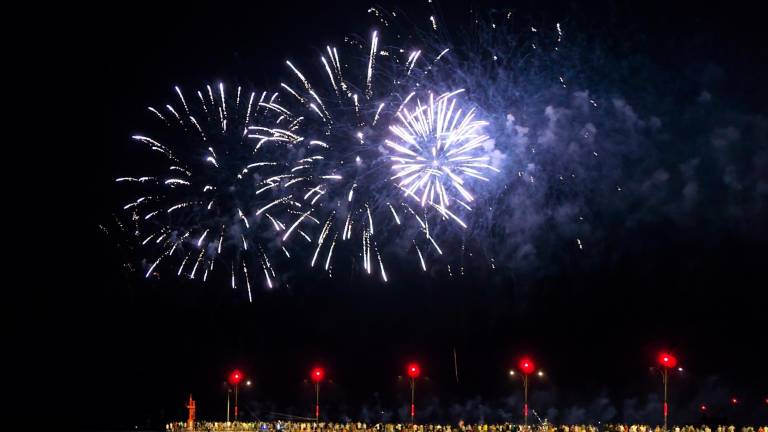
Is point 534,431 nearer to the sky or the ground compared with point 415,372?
nearer to the ground

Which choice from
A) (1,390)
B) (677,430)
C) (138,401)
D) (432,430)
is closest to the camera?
(677,430)

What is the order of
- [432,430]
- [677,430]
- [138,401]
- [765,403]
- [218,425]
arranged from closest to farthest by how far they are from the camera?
[677,430] < [432,430] < [218,425] < [765,403] < [138,401]

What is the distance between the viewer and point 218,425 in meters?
45.0

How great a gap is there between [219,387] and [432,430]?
100 feet

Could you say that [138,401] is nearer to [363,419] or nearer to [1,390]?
[1,390]

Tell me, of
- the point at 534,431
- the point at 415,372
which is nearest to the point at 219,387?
the point at 415,372

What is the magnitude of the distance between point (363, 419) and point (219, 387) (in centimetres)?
1353

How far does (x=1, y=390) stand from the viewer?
5741 cm

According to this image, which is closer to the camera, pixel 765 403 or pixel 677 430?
pixel 677 430

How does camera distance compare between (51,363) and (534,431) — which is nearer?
(534,431)

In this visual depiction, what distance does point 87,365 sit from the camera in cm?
6041

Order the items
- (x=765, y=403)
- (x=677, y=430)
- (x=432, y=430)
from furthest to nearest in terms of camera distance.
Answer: (x=765, y=403)
(x=432, y=430)
(x=677, y=430)

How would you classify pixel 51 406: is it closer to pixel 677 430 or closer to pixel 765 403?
pixel 677 430

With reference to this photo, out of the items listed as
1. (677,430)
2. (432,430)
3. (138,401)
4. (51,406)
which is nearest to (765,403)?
(677,430)
